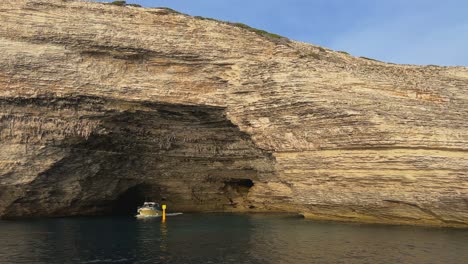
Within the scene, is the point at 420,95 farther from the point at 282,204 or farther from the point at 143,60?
the point at 143,60

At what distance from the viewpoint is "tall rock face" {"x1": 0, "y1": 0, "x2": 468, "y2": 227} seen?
2939 centimetres

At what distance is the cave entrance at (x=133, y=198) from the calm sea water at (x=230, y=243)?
11.0m

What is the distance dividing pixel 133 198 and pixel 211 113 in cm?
1562

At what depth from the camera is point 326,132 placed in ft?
104

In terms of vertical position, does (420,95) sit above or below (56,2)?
below

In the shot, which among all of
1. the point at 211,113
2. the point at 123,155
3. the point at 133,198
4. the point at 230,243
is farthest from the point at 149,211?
the point at 230,243

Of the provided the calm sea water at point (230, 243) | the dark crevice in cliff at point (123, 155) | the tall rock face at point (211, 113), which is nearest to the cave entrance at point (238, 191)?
the dark crevice in cliff at point (123, 155)

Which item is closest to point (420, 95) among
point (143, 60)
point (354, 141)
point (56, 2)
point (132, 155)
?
point (354, 141)

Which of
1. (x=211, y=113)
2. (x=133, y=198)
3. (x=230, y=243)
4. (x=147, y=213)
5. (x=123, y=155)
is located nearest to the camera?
(x=230, y=243)

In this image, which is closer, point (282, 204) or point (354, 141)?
point (354, 141)

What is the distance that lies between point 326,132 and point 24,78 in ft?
70.6

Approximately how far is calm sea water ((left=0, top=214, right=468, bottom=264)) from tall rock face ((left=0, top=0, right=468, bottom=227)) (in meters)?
3.58

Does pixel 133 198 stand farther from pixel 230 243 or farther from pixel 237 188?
pixel 230 243

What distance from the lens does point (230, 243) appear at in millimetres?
23750
